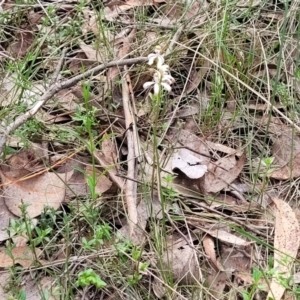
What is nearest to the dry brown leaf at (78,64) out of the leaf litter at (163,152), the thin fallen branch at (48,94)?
the leaf litter at (163,152)

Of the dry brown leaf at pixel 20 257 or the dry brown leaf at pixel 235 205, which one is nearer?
the dry brown leaf at pixel 20 257

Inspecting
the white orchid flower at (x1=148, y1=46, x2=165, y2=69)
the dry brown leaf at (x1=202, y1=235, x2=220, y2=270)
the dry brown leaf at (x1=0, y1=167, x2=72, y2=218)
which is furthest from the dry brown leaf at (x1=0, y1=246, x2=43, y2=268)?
the white orchid flower at (x1=148, y1=46, x2=165, y2=69)

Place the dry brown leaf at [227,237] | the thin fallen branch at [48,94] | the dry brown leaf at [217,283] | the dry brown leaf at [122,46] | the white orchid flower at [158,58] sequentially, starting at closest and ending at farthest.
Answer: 1. the white orchid flower at [158,58]
2. the dry brown leaf at [217,283]
3. the dry brown leaf at [227,237]
4. the thin fallen branch at [48,94]
5. the dry brown leaf at [122,46]

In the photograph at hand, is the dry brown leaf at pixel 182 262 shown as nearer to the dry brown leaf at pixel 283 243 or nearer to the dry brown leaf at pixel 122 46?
the dry brown leaf at pixel 283 243

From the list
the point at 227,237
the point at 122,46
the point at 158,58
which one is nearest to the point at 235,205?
the point at 227,237

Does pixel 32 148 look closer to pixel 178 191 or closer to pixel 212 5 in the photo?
pixel 178 191

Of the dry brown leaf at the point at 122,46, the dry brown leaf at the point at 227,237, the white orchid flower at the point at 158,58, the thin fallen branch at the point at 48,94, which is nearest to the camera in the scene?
the white orchid flower at the point at 158,58

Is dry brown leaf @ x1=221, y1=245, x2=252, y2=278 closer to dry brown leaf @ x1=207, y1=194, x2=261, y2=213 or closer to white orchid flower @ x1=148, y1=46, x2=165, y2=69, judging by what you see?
dry brown leaf @ x1=207, y1=194, x2=261, y2=213
